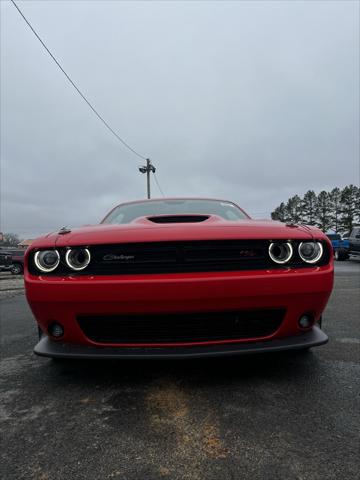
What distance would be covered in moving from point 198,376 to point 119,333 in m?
0.58

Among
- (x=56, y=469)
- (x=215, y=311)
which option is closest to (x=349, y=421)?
(x=215, y=311)

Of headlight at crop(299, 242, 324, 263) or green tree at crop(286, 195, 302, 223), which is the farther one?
green tree at crop(286, 195, 302, 223)

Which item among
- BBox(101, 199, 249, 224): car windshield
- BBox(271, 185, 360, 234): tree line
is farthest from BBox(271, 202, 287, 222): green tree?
BBox(101, 199, 249, 224): car windshield

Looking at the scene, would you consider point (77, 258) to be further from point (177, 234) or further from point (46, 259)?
point (177, 234)

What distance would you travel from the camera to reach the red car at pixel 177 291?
6.17ft

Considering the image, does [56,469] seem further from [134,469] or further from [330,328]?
[330,328]

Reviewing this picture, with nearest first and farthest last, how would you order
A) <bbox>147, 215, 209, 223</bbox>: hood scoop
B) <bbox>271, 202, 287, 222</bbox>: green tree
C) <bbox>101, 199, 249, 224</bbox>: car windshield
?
<bbox>147, 215, 209, 223</bbox>: hood scoop, <bbox>101, 199, 249, 224</bbox>: car windshield, <bbox>271, 202, 287, 222</bbox>: green tree

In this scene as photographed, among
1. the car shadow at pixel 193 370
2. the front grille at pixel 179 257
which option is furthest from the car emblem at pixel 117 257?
the car shadow at pixel 193 370

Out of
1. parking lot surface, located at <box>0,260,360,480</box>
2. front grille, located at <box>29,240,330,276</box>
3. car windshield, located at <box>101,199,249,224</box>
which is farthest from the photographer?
car windshield, located at <box>101,199,249,224</box>

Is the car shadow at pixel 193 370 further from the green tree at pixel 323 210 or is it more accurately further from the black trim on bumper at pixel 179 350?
the green tree at pixel 323 210

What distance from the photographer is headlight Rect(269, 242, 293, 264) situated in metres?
2.05

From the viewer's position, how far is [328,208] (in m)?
63.6

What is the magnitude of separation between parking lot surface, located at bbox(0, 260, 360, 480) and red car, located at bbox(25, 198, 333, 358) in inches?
10.3

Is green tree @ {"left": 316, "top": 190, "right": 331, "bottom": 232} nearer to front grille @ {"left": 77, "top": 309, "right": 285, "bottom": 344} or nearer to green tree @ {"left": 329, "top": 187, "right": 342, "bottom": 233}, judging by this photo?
green tree @ {"left": 329, "top": 187, "right": 342, "bottom": 233}
